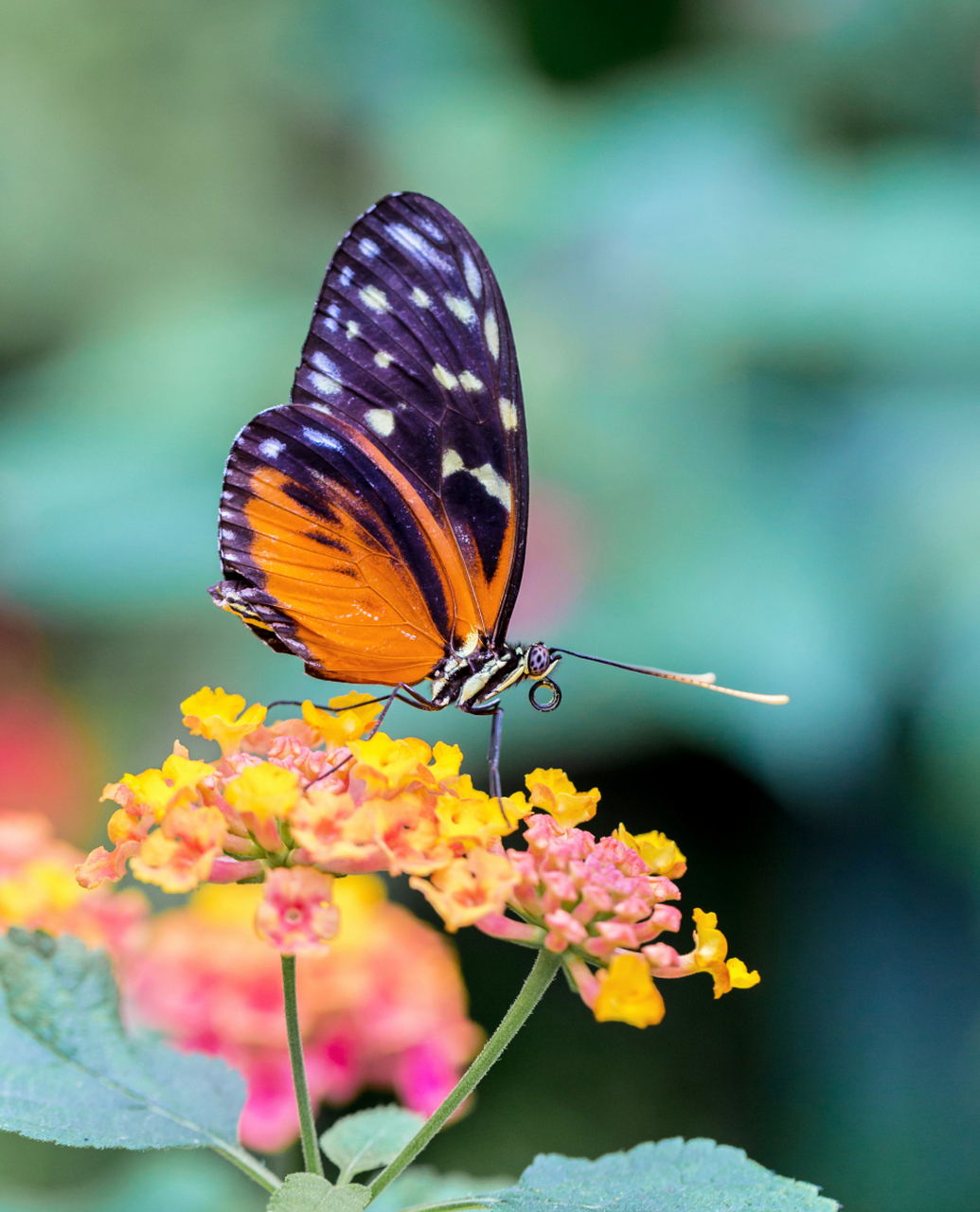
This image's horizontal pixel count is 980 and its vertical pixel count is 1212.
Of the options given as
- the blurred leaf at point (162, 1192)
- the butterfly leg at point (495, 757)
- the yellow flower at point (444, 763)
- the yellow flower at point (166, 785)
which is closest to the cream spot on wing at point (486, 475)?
the butterfly leg at point (495, 757)

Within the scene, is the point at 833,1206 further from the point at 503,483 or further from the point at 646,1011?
the point at 503,483

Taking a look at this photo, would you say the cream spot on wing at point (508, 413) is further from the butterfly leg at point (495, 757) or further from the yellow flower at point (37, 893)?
the yellow flower at point (37, 893)

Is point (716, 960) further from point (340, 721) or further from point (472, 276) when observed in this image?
point (472, 276)

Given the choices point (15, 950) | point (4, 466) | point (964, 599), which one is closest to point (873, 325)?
point (964, 599)

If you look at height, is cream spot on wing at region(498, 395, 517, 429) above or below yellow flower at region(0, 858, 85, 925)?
above

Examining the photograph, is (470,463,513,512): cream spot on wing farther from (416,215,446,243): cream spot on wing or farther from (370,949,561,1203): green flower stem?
(370,949,561,1203): green flower stem

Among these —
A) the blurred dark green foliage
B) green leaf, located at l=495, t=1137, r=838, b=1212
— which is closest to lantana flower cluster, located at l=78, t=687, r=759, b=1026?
green leaf, located at l=495, t=1137, r=838, b=1212
